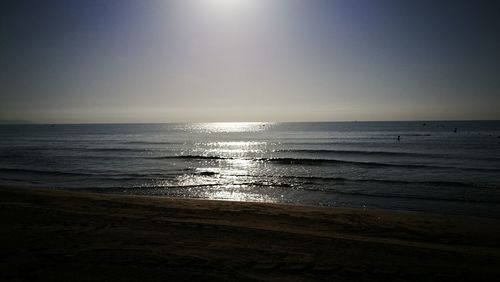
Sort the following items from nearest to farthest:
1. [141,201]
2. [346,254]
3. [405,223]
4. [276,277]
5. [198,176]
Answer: [276,277], [346,254], [405,223], [141,201], [198,176]

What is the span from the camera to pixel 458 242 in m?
8.28

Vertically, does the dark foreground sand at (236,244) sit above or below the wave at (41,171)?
above

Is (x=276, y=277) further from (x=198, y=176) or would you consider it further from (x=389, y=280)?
(x=198, y=176)

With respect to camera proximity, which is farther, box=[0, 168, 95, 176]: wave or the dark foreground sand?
box=[0, 168, 95, 176]: wave

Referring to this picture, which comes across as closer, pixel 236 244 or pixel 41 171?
pixel 236 244

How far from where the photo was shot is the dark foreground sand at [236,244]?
18.3ft

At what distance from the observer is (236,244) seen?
7.16 m

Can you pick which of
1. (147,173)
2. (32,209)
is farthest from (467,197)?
(147,173)

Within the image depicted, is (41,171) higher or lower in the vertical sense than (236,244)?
lower

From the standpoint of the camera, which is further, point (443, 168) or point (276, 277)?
point (443, 168)

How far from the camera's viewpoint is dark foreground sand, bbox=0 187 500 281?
557 centimetres

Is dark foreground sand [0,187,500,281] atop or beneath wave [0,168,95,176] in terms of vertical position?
atop

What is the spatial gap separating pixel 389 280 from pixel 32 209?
10863mm

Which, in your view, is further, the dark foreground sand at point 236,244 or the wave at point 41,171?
the wave at point 41,171
